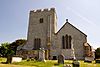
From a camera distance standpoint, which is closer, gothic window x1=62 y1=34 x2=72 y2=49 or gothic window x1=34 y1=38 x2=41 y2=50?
gothic window x1=62 y1=34 x2=72 y2=49

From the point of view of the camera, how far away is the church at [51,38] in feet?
134

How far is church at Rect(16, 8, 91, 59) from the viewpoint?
40.8m

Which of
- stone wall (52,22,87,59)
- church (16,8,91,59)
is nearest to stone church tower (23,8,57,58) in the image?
church (16,8,91,59)

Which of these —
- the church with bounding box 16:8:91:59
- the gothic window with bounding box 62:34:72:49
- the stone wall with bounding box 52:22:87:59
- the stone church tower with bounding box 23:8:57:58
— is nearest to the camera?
the stone wall with bounding box 52:22:87:59

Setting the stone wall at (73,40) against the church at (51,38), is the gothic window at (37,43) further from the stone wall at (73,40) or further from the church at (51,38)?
the stone wall at (73,40)

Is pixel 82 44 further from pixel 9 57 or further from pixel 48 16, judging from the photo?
pixel 9 57

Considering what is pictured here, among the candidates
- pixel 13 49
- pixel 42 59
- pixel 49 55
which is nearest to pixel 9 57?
pixel 42 59

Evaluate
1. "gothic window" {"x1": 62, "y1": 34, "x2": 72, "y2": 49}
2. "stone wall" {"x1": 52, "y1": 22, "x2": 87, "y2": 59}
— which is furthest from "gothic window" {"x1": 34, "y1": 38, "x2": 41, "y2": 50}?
"gothic window" {"x1": 62, "y1": 34, "x2": 72, "y2": 49}

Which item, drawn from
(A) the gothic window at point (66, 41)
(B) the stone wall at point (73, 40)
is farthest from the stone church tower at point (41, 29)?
(A) the gothic window at point (66, 41)

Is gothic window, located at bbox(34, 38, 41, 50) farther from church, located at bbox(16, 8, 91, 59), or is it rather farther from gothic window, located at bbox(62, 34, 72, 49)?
gothic window, located at bbox(62, 34, 72, 49)

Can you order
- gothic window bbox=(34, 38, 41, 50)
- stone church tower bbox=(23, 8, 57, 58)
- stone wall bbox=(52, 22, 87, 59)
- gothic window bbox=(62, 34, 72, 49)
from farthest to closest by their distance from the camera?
gothic window bbox=(34, 38, 41, 50)
stone church tower bbox=(23, 8, 57, 58)
gothic window bbox=(62, 34, 72, 49)
stone wall bbox=(52, 22, 87, 59)

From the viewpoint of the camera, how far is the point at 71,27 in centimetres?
4275

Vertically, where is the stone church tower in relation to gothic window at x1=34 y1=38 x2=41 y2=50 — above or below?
above

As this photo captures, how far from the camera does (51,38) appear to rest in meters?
43.8
